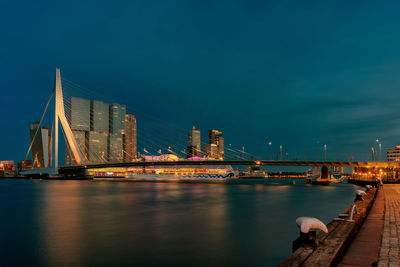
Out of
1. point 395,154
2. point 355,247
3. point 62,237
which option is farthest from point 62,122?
point 395,154

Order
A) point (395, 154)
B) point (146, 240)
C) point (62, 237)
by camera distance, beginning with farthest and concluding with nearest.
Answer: point (395, 154)
point (62, 237)
point (146, 240)

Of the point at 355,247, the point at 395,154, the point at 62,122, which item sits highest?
the point at 62,122

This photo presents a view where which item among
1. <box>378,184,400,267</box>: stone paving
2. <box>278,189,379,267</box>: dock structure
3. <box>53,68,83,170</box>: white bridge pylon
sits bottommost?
<box>378,184,400,267</box>: stone paving

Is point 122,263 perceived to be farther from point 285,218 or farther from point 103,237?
point 285,218

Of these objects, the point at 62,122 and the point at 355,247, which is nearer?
the point at 355,247

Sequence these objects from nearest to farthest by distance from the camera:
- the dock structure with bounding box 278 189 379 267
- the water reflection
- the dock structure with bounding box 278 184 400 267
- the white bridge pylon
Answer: the dock structure with bounding box 278 189 379 267
the dock structure with bounding box 278 184 400 267
the water reflection
the white bridge pylon

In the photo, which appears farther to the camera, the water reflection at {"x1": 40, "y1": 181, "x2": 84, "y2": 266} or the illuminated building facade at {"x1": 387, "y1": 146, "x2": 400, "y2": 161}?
the illuminated building facade at {"x1": 387, "y1": 146, "x2": 400, "y2": 161}

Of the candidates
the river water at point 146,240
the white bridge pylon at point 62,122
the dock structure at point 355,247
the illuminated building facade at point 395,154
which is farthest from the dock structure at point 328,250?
the illuminated building facade at point 395,154

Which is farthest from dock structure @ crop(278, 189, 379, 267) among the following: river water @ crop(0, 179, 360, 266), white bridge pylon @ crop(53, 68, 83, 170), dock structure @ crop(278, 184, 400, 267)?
white bridge pylon @ crop(53, 68, 83, 170)

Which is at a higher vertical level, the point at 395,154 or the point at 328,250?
the point at 395,154

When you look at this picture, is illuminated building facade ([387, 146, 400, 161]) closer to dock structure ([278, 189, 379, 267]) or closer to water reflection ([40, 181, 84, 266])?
water reflection ([40, 181, 84, 266])

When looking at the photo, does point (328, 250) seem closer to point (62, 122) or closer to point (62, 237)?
point (62, 237)

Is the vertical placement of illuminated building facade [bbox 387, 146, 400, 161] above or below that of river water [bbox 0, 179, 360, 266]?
above

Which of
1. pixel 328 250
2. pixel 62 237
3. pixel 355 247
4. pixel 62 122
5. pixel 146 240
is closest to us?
pixel 328 250
